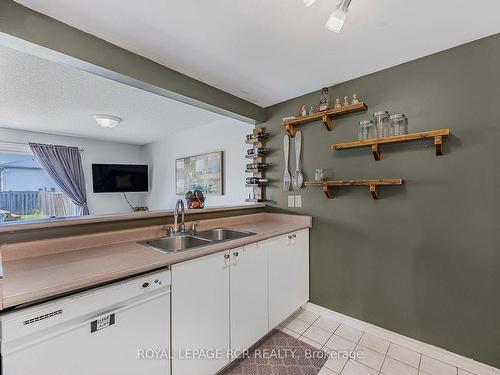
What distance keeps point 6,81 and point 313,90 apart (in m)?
2.88

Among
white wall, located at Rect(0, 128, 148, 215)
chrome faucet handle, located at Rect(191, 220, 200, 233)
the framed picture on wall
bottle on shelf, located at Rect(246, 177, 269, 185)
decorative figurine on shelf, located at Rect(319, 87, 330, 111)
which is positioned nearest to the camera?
chrome faucet handle, located at Rect(191, 220, 200, 233)

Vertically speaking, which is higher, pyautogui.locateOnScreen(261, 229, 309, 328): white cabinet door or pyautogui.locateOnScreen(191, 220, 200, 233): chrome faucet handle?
pyautogui.locateOnScreen(191, 220, 200, 233): chrome faucet handle

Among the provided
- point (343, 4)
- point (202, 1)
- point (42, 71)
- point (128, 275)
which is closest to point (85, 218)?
point (128, 275)

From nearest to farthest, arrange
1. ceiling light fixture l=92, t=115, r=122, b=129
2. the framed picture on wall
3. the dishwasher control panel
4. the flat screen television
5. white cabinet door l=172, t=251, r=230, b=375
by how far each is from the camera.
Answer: the dishwasher control panel, white cabinet door l=172, t=251, r=230, b=375, ceiling light fixture l=92, t=115, r=122, b=129, the framed picture on wall, the flat screen television

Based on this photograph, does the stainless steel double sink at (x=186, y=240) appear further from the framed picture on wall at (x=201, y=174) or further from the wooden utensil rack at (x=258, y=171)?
the framed picture on wall at (x=201, y=174)

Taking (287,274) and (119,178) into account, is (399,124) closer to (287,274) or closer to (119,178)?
(287,274)

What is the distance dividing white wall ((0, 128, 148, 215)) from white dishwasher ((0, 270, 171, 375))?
4.25 meters

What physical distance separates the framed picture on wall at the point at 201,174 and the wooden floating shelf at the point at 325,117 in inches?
51.0

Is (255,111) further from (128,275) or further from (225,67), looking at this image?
(128,275)

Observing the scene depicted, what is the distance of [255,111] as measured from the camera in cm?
261

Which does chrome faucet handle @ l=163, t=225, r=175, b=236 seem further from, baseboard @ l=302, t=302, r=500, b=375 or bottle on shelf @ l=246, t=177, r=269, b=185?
baseboard @ l=302, t=302, r=500, b=375

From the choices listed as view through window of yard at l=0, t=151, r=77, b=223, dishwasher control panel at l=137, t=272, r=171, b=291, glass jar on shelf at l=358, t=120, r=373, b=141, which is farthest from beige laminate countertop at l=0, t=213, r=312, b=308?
view through window of yard at l=0, t=151, r=77, b=223

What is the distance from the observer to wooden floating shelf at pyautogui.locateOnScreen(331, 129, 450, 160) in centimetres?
152

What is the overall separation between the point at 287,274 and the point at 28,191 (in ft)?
14.9
